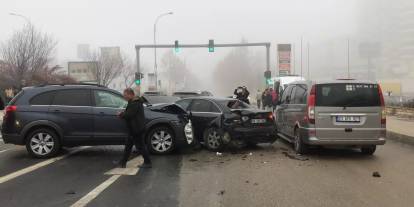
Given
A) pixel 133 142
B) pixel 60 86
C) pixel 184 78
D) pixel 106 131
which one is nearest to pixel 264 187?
pixel 133 142

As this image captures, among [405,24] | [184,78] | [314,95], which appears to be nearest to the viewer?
[314,95]

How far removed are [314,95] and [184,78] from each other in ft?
361

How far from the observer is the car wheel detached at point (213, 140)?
1173 centimetres

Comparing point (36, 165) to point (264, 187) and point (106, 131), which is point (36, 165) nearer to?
point (106, 131)

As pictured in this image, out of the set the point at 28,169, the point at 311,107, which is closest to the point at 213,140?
the point at 311,107

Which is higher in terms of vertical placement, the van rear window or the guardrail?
the van rear window

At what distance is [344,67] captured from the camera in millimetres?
81688

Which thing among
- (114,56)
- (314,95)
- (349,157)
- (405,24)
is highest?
(405,24)

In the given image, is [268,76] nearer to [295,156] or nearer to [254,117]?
[254,117]

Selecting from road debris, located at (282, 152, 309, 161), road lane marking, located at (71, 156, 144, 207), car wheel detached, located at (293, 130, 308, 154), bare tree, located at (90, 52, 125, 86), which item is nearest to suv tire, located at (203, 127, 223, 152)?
road debris, located at (282, 152, 309, 161)

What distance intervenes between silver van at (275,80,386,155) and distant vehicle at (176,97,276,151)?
1270 millimetres

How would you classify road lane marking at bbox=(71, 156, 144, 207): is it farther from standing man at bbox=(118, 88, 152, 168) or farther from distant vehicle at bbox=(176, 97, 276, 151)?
distant vehicle at bbox=(176, 97, 276, 151)

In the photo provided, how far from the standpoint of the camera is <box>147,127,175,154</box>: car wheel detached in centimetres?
1102

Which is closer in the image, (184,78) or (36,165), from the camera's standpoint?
(36,165)
